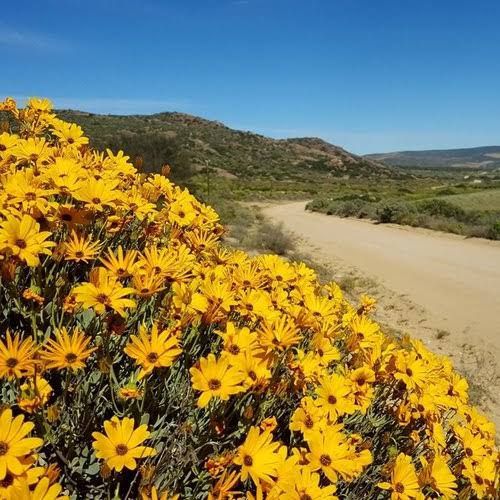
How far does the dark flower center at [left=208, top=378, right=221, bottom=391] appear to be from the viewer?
161 centimetres

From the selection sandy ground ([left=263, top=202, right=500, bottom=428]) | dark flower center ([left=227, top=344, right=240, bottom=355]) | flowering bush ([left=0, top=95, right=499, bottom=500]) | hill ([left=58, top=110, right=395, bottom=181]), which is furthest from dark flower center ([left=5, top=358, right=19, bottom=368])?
hill ([left=58, top=110, right=395, bottom=181])

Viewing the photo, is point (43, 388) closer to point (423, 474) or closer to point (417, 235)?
point (423, 474)

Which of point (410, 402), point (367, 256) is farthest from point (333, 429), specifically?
point (367, 256)

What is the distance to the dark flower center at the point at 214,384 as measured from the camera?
161 centimetres

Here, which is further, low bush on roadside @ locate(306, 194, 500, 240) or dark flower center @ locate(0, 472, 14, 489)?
low bush on roadside @ locate(306, 194, 500, 240)

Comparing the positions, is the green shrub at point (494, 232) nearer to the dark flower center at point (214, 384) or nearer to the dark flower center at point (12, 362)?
the dark flower center at point (214, 384)

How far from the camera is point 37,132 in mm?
3250

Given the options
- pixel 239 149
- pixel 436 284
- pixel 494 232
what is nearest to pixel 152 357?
pixel 436 284

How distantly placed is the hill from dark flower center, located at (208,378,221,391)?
53767 millimetres

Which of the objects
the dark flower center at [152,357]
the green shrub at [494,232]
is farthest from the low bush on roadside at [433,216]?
the dark flower center at [152,357]

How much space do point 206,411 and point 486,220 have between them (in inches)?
840

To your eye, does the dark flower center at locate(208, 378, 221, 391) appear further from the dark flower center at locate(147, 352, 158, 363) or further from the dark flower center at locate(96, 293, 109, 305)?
the dark flower center at locate(96, 293, 109, 305)

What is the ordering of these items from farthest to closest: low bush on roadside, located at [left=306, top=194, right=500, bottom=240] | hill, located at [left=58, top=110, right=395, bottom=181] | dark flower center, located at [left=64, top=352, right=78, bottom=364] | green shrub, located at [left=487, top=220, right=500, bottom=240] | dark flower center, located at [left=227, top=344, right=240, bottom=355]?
hill, located at [left=58, top=110, right=395, bottom=181] < low bush on roadside, located at [left=306, top=194, right=500, bottom=240] < green shrub, located at [left=487, top=220, right=500, bottom=240] < dark flower center, located at [left=227, top=344, right=240, bottom=355] < dark flower center, located at [left=64, top=352, right=78, bottom=364]

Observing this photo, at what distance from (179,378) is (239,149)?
96.8m
